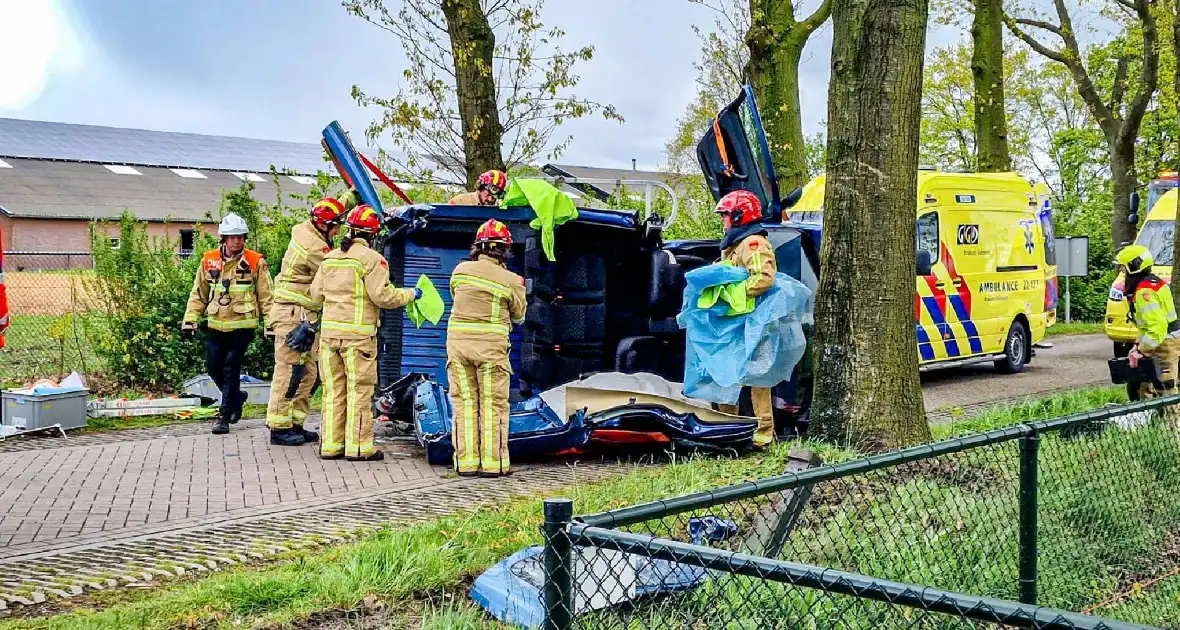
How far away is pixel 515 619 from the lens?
14.9 ft

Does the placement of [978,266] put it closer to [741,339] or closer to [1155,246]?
[1155,246]

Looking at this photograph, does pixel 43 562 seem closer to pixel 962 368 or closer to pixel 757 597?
pixel 757 597

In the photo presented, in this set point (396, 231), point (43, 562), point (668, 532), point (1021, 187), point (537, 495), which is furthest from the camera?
point (1021, 187)

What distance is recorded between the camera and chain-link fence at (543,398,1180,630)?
99.7 inches

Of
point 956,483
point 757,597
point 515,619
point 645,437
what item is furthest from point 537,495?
point 757,597

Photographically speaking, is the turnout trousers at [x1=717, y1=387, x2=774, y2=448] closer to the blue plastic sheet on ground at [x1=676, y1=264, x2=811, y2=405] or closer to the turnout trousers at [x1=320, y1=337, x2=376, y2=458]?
the blue plastic sheet on ground at [x1=676, y1=264, x2=811, y2=405]

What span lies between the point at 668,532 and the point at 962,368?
13015 mm

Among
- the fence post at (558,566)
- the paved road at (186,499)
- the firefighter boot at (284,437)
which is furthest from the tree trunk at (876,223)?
the fence post at (558,566)

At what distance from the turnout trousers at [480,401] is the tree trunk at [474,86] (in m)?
4.88

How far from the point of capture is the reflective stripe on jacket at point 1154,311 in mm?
9555

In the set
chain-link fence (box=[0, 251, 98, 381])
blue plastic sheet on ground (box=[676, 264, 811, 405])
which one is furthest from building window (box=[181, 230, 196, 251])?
blue plastic sheet on ground (box=[676, 264, 811, 405])

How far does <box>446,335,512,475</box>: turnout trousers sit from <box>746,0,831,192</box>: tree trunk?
8.82 meters

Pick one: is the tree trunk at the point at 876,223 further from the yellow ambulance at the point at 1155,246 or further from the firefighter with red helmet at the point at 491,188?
the yellow ambulance at the point at 1155,246

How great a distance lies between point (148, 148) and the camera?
164 feet
